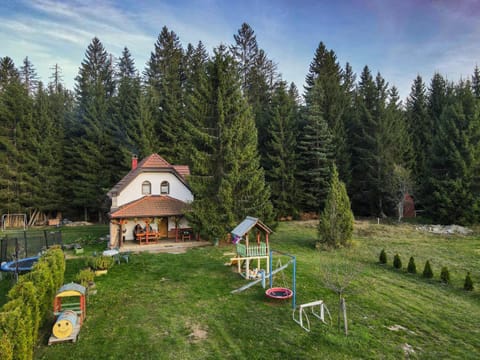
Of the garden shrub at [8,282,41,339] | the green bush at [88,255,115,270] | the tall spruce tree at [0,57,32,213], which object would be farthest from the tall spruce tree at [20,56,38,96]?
the garden shrub at [8,282,41,339]

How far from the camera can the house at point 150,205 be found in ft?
65.9

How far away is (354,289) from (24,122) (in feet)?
115

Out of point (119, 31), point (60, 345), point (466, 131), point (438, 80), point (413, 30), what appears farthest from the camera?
point (438, 80)

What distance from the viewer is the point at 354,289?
11.7 meters

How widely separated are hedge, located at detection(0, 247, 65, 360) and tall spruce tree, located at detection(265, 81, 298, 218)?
81.4ft

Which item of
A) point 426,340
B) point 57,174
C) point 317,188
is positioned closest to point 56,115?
point 57,174

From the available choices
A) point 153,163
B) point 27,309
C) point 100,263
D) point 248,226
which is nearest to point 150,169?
point 153,163

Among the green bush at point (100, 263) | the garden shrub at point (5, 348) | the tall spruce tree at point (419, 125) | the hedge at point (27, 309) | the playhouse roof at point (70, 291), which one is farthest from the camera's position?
the tall spruce tree at point (419, 125)

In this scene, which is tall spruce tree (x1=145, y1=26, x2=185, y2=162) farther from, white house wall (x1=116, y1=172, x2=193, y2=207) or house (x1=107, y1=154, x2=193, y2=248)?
house (x1=107, y1=154, x2=193, y2=248)

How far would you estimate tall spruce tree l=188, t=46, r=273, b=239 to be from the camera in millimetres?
20375

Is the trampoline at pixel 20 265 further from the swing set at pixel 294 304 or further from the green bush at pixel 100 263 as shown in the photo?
the swing set at pixel 294 304

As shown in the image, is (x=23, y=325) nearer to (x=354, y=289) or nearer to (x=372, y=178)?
(x=354, y=289)

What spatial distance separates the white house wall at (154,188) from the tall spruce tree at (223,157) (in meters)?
1.51

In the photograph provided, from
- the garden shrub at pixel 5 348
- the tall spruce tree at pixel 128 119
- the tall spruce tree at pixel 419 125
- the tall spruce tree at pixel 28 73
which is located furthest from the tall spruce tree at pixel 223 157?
the tall spruce tree at pixel 28 73
